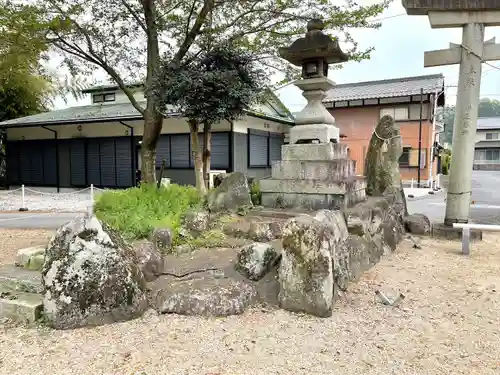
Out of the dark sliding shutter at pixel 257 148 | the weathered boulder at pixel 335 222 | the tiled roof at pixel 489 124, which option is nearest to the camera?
the weathered boulder at pixel 335 222

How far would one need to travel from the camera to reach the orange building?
20344mm

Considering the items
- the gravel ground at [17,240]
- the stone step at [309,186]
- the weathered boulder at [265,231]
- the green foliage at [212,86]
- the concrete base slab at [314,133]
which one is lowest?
the gravel ground at [17,240]

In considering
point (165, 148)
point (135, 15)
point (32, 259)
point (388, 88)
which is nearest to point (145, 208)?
point (32, 259)

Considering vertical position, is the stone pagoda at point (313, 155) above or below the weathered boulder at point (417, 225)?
above

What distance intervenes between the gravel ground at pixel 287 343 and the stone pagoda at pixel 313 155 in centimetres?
191

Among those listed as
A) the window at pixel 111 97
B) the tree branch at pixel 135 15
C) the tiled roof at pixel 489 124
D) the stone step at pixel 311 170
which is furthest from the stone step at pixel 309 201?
the tiled roof at pixel 489 124

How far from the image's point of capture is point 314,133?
5.78 metres

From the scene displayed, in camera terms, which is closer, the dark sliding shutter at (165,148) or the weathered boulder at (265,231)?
the weathered boulder at (265,231)

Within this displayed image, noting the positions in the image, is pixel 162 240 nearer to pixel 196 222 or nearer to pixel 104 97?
pixel 196 222

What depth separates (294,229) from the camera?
3.43 m

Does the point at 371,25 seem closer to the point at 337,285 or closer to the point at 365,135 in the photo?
the point at 337,285

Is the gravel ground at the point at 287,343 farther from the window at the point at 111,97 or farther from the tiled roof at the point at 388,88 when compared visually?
the tiled roof at the point at 388,88

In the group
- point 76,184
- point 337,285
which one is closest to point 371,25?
point 337,285

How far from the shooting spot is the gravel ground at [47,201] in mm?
12009
